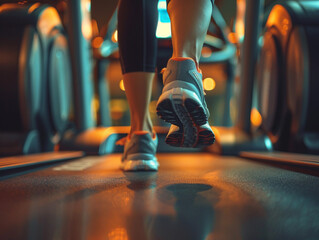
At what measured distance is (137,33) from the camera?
3.31 ft

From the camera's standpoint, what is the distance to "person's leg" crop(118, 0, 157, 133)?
101cm

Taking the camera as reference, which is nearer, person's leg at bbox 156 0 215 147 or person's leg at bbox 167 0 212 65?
person's leg at bbox 156 0 215 147

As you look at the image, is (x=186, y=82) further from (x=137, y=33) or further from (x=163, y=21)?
(x=163, y=21)

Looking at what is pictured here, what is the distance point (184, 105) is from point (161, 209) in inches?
11.4

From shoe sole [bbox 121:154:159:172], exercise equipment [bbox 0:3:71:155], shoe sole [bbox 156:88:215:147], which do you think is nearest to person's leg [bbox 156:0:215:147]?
shoe sole [bbox 156:88:215:147]

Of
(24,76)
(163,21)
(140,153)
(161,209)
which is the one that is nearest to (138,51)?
(140,153)

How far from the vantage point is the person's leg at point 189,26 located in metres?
0.85

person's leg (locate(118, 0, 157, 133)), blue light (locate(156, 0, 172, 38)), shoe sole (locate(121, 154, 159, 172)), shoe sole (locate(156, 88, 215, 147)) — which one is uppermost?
blue light (locate(156, 0, 172, 38))

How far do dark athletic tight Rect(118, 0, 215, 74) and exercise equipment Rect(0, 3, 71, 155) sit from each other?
105 centimetres

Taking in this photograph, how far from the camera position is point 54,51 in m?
2.40

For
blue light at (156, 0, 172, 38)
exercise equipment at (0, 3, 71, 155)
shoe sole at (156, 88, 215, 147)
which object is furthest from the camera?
blue light at (156, 0, 172, 38)

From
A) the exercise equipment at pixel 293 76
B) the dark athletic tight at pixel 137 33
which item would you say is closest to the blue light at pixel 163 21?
the exercise equipment at pixel 293 76

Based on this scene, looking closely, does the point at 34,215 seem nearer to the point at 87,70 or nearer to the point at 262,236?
the point at 262,236

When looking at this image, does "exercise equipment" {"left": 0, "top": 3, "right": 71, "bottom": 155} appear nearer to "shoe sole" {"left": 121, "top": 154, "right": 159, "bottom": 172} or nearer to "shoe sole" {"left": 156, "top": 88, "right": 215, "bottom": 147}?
"shoe sole" {"left": 121, "top": 154, "right": 159, "bottom": 172}
